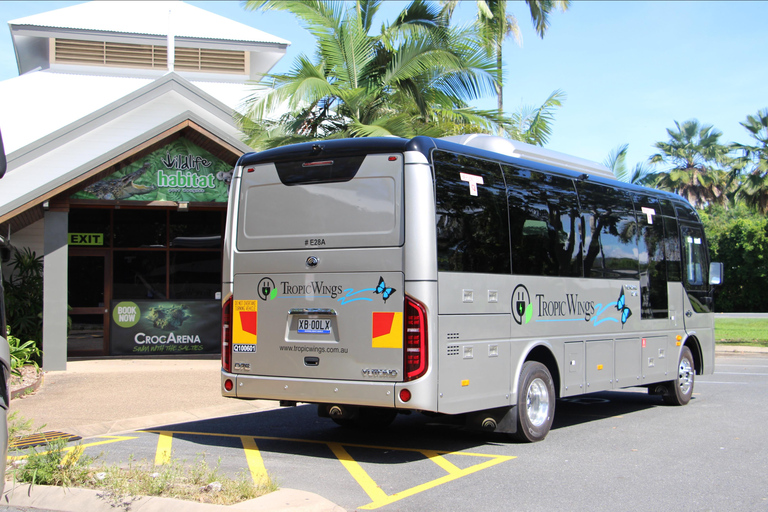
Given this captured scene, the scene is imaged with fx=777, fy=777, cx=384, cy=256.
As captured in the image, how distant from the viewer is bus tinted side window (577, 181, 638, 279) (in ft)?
32.0

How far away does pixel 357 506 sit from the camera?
601 centimetres

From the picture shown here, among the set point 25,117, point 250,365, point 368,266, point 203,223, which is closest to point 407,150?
point 368,266

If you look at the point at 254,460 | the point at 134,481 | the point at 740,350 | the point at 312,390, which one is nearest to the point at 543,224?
the point at 312,390

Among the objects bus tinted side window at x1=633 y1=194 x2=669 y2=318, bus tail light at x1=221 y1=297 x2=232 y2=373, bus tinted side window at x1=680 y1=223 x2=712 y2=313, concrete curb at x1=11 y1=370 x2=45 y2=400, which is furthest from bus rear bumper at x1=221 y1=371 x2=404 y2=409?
bus tinted side window at x1=680 y1=223 x2=712 y2=313

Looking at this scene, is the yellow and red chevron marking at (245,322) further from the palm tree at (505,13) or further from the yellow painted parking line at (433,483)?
the palm tree at (505,13)

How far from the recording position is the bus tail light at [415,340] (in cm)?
713

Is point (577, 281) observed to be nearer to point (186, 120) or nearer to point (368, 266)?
point (368, 266)

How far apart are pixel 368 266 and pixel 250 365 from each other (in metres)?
1.76

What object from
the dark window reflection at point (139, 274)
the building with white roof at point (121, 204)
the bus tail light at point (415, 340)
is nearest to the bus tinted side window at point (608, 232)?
the bus tail light at point (415, 340)

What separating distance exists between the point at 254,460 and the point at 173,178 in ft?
32.4

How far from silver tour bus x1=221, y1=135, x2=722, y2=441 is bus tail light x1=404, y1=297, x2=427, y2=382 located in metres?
0.01

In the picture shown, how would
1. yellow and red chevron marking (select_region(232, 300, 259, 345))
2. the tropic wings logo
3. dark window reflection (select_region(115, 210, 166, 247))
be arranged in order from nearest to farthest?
yellow and red chevron marking (select_region(232, 300, 259, 345)) → the tropic wings logo → dark window reflection (select_region(115, 210, 166, 247))

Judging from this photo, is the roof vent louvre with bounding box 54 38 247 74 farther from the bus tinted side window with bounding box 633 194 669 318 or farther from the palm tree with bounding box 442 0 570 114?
the bus tinted side window with bounding box 633 194 669 318

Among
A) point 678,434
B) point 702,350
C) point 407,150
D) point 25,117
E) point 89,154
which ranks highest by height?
point 25,117
